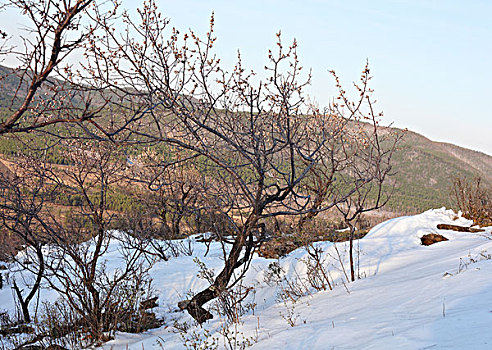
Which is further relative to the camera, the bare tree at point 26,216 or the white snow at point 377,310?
the bare tree at point 26,216

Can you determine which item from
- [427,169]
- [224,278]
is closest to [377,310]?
[224,278]

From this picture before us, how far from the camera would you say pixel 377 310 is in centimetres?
341

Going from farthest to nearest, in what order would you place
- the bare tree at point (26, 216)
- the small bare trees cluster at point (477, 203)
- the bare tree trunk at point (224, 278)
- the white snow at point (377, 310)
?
the small bare trees cluster at point (477, 203) < the bare tree at point (26, 216) < the bare tree trunk at point (224, 278) < the white snow at point (377, 310)

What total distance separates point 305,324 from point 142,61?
3.25 metres

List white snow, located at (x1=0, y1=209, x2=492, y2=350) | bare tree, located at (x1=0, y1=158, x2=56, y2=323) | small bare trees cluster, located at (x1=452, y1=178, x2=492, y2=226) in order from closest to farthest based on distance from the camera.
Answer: white snow, located at (x1=0, y1=209, x2=492, y2=350) → bare tree, located at (x1=0, y1=158, x2=56, y2=323) → small bare trees cluster, located at (x1=452, y1=178, x2=492, y2=226)

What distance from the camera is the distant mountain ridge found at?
163ft

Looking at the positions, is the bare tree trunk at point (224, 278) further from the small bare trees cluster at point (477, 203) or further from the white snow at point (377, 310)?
the small bare trees cluster at point (477, 203)

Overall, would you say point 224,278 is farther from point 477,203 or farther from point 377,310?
point 477,203

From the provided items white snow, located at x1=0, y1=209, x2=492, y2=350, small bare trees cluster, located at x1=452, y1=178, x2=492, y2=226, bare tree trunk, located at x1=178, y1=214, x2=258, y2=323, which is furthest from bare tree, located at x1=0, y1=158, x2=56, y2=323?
small bare trees cluster, located at x1=452, y1=178, x2=492, y2=226

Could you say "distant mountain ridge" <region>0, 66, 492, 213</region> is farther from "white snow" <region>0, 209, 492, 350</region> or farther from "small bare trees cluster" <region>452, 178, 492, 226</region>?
"white snow" <region>0, 209, 492, 350</region>

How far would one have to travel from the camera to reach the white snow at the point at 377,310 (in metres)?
2.47

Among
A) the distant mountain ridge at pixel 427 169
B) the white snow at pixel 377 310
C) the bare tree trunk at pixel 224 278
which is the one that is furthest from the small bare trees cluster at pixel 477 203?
the distant mountain ridge at pixel 427 169

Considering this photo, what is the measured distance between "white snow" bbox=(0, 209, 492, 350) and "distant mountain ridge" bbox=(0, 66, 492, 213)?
38.6m

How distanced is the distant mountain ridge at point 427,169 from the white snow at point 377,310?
3860 cm
